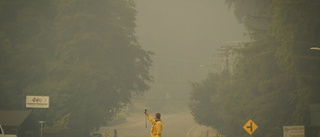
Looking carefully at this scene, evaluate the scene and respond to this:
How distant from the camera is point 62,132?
130 feet

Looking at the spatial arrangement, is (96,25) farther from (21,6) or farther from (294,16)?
(294,16)

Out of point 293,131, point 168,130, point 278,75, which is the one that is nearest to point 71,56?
point 278,75

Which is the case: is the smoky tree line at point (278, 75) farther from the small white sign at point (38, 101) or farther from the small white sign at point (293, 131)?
the small white sign at point (38, 101)

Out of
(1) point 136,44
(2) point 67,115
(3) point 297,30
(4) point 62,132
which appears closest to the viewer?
(3) point 297,30

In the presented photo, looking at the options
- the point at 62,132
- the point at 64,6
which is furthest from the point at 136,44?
the point at 62,132

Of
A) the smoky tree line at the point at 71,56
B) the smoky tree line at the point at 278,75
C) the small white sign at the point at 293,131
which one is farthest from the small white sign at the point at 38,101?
the smoky tree line at the point at 278,75

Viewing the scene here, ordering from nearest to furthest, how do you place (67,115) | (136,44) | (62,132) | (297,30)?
(297,30), (67,115), (62,132), (136,44)

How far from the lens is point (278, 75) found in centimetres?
3903

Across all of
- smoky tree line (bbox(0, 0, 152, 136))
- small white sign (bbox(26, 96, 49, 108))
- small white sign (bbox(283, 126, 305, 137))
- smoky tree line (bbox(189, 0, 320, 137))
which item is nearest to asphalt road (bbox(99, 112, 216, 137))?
smoky tree line (bbox(0, 0, 152, 136))

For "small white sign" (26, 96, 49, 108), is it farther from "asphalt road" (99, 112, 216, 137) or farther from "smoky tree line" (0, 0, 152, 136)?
"asphalt road" (99, 112, 216, 137)

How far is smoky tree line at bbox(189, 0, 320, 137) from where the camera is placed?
32781 millimetres

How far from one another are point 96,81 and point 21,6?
11763 millimetres

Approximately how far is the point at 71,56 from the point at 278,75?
20.6m

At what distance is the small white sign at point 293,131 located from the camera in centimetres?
2562
